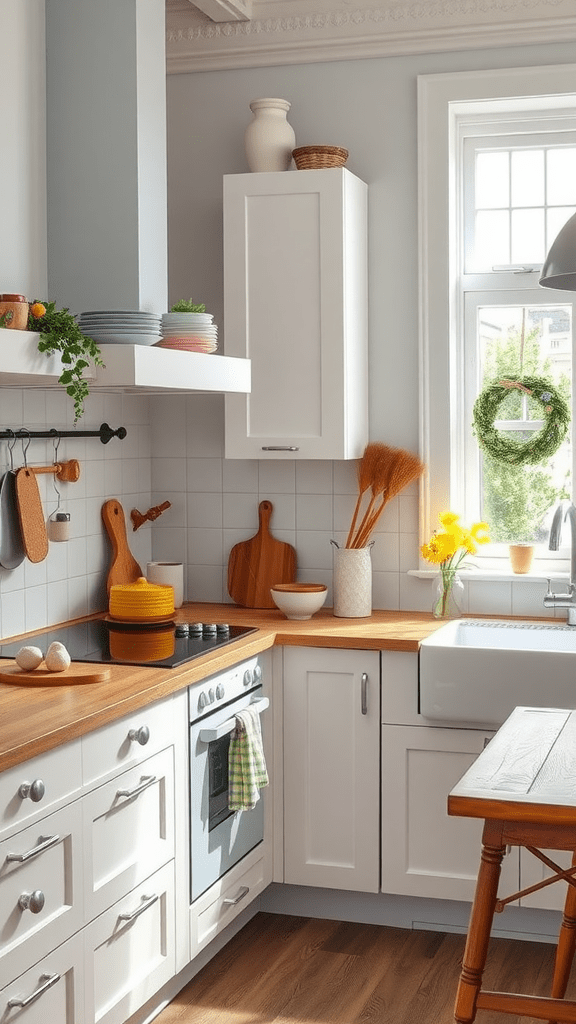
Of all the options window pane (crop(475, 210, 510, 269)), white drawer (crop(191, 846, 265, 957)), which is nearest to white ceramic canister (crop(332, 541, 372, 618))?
white drawer (crop(191, 846, 265, 957))

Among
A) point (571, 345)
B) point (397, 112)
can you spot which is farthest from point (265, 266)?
point (571, 345)

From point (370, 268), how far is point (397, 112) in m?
0.51

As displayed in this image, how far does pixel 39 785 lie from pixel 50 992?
440 millimetres

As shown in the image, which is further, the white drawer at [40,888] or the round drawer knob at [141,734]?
the round drawer knob at [141,734]

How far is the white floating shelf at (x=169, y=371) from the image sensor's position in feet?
9.57

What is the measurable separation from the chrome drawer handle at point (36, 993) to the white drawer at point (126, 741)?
384 millimetres

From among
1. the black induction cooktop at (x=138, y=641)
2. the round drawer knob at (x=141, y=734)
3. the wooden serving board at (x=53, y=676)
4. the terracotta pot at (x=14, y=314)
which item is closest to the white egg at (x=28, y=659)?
the wooden serving board at (x=53, y=676)

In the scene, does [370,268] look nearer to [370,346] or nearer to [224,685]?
[370,346]

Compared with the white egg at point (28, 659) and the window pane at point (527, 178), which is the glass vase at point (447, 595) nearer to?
the window pane at point (527, 178)

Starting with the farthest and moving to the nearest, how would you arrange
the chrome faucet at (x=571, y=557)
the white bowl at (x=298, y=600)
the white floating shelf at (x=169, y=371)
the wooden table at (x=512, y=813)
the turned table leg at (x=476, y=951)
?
the white bowl at (x=298, y=600)
the chrome faucet at (x=571, y=557)
the white floating shelf at (x=169, y=371)
the turned table leg at (x=476, y=951)
the wooden table at (x=512, y=813)

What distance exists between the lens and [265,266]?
3852 millimetres

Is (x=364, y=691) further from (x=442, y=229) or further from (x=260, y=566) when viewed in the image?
(x=442, y=229)

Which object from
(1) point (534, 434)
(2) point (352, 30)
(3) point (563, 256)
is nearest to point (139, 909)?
(3) point (563, 256)

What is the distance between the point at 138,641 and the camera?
11.0 feet
